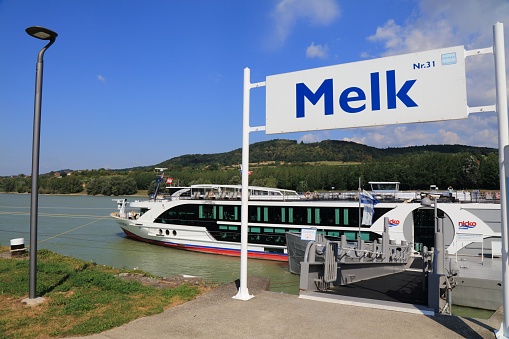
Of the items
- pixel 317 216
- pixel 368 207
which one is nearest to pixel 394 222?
pixel 368 207

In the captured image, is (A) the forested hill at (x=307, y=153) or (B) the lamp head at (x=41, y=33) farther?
(A) the forested hill at (x=307, y=153)

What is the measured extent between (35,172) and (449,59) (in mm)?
6324

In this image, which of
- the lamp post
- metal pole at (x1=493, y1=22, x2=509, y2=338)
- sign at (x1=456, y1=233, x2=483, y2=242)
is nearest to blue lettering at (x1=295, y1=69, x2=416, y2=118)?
metal pole at (x1=493, y1=22, x2=509, y2=338)

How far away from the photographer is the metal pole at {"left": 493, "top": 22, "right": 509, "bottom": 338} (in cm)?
427

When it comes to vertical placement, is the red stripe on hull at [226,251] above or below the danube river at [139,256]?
above

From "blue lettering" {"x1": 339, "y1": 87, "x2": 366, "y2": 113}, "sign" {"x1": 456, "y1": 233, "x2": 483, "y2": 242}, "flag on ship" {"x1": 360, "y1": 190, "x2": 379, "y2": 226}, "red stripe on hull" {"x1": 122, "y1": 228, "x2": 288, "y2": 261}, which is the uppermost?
"blue lettering" {"x1": 339, "y1": 87, "x2": 366, "y2": 113}

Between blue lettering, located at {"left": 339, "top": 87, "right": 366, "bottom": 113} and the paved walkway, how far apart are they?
2.90 metres

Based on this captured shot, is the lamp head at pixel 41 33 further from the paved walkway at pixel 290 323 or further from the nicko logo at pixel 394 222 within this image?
the nicko logo at pixel 394 222

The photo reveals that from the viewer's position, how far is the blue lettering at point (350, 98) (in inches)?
222

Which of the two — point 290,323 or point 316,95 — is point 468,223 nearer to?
point 316,95

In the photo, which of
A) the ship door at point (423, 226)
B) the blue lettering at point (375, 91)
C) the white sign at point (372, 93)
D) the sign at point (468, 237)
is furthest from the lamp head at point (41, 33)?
the sign at point (468, 237)

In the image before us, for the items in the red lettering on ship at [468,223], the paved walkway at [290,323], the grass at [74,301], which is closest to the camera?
the paved walkway at [290,323]

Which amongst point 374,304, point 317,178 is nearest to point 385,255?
point 374,304

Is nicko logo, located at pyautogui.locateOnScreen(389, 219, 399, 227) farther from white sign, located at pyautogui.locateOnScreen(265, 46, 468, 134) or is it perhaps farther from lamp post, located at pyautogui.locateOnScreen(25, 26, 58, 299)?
lamp post, located at pyautogui.locateOnScreen(25, 26, 58, 299)
